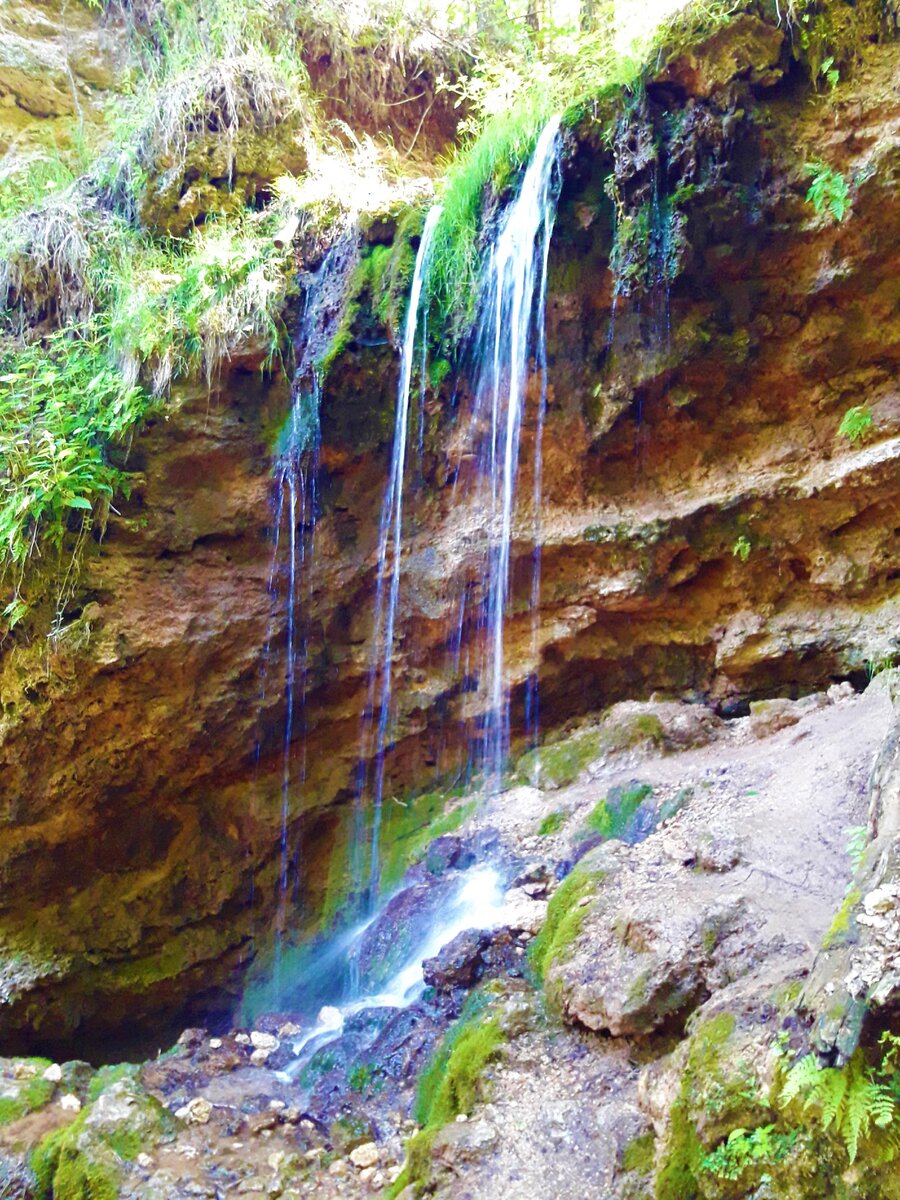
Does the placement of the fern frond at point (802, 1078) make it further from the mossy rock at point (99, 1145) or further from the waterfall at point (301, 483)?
the waterfall at point (301, 483)

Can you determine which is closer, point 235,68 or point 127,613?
point 127,613

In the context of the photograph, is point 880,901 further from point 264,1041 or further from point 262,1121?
point 264,1041

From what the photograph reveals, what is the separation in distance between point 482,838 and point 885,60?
18.1 ft

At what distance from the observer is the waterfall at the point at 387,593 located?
631 cm

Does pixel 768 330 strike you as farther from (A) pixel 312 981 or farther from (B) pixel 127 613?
(A) pixel 312 981

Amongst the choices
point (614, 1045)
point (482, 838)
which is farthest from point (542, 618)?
point (614, 1045)

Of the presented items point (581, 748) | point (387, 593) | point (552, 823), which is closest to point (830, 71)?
point (387, 593)

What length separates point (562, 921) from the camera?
401 centimetres

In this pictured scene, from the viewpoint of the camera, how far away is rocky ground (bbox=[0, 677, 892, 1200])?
2.98 m

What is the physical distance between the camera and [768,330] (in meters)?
5.80

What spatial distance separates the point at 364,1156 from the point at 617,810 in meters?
2.19

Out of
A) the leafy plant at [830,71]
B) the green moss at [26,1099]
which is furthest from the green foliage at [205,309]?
the green moss at [26,1099]

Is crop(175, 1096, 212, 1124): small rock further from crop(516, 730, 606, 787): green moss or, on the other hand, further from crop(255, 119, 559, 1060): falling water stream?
crop(516, 730, 606, 787): green moss

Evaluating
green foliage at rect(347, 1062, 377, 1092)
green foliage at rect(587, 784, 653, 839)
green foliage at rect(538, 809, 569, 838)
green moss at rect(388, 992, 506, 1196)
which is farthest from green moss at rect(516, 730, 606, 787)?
green foliage at rect(347, 1062, 377, 1092)
